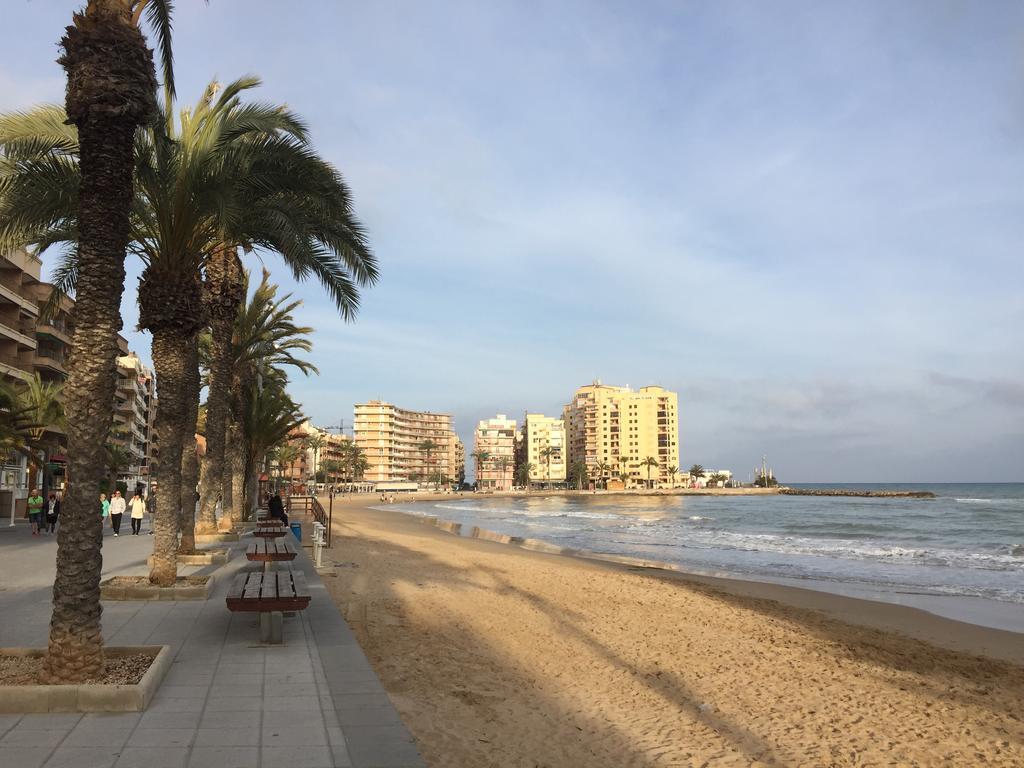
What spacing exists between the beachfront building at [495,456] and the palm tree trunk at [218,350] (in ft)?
549

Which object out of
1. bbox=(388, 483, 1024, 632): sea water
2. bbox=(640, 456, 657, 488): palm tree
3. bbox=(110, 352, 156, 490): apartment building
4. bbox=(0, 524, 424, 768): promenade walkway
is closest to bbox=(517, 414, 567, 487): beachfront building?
bbox=(640, 456, 657, 488): palm tree

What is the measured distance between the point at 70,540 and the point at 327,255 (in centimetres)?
776

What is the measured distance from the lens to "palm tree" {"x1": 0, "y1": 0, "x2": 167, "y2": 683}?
547 cm

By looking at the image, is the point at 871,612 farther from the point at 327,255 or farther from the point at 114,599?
the point at 114,599

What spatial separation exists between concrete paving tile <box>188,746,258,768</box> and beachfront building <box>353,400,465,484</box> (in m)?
168

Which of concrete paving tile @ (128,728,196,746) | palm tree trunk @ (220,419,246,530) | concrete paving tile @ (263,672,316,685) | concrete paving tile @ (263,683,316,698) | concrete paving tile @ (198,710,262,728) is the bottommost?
concrete paving tile @ (263,672,316,685)

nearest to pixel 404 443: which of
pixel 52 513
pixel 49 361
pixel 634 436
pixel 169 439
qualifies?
pixel 634 436

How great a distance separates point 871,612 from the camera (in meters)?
14.7

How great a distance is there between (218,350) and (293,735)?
13.7 meters

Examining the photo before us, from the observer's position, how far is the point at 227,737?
468cm

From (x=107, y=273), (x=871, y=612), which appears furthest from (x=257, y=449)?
(x=107, y=273)

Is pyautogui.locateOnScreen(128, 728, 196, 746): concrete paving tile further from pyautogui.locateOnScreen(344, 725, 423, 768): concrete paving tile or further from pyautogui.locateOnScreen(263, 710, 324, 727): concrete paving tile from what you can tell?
pyautogui.locateOnScreen(344, 725, 423, 768): concrete paving tile

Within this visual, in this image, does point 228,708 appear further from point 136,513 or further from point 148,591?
point 136,513

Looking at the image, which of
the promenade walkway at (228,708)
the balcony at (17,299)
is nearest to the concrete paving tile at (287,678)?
the promenade walkway at (228,708)
